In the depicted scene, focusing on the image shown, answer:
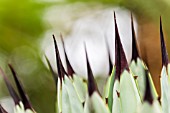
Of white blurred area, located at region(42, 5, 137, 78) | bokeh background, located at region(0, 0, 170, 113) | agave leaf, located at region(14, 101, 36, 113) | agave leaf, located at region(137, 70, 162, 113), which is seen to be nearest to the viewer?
agave leaf, located at region(137, 70, 162, 113)

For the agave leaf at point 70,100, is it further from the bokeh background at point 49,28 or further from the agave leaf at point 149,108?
the bokeh background at point 49,28

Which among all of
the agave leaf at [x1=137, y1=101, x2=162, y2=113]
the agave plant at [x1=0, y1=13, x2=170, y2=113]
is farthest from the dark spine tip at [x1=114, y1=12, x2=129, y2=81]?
the agave leaf at [x1=137, y1=101, x2=162, y2=113]

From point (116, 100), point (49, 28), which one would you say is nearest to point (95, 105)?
point (116, 100)

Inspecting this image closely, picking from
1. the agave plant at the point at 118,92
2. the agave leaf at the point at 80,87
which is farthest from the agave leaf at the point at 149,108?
the agave leaf at the point at 80,87

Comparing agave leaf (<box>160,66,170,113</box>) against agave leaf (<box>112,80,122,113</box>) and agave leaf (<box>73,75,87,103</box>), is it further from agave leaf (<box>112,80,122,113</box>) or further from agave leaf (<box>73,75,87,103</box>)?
agave leaf (<box>73,75,87,103</box>)

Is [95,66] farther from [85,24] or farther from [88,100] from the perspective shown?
[88,100]

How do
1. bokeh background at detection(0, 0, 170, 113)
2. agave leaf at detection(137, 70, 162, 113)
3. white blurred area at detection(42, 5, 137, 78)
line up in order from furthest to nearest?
white blurred area at detection(42, 5, 137, 78) → bokeh background at detection(0, 0, 170, 113) → agave leaf at detection(137, 70, 162, 113)

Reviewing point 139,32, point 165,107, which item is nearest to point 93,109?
point 165,107
